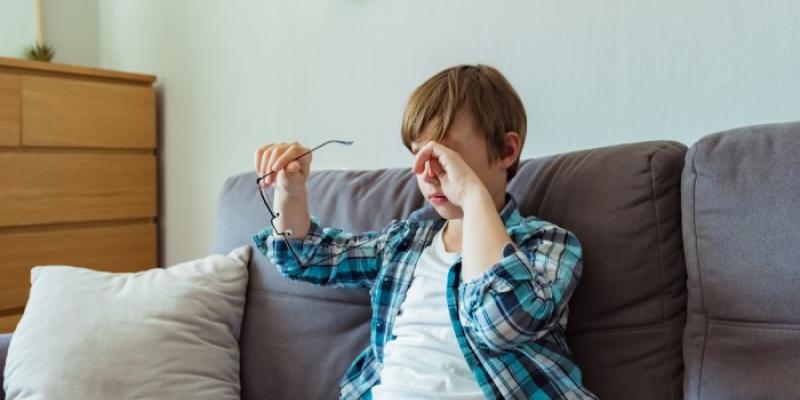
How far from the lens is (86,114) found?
2184mm

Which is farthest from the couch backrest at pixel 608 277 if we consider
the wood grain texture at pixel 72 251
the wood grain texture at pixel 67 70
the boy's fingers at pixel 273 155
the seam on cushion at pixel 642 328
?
the wood grain texture at pixel 67 70

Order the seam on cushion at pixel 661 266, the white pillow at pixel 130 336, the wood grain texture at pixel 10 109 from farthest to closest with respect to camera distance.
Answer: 1. the wood grain texture at pixel 10 109
2. the white pillow at pixel 130 336
3. the seam on cushion at pixel 661 266

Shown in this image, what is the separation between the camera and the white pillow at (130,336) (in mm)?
1117

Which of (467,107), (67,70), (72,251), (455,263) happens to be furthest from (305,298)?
(67,70)

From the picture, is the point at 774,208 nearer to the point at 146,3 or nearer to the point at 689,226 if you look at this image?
the point at 689,226

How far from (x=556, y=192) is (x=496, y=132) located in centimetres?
14

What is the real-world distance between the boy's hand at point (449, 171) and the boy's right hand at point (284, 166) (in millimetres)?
260

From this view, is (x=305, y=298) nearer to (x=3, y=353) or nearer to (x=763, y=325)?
(x=3, y=353)

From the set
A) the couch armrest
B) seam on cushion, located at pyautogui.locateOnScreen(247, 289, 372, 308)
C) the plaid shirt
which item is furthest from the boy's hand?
the couch armrest

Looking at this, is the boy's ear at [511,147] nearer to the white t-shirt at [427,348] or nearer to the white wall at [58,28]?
the white t-shirt at [427,348]

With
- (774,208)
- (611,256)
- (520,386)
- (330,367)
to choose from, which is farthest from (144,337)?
(774,208)

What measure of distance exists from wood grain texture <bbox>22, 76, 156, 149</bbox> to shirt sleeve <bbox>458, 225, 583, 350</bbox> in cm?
180

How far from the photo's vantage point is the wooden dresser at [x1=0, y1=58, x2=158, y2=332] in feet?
6.61

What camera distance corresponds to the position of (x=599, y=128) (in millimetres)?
1208
